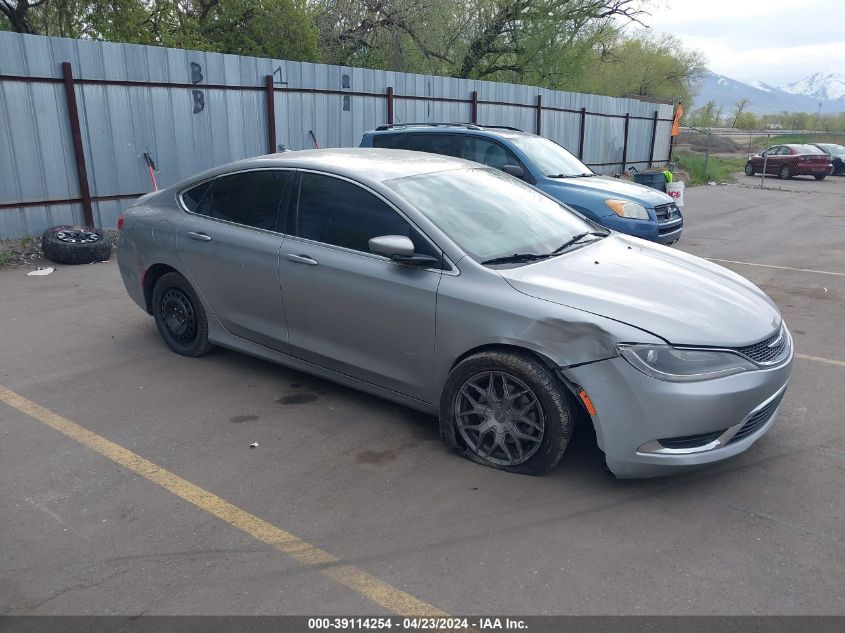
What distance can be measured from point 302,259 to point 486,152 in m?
5.30

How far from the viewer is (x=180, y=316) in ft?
17.9

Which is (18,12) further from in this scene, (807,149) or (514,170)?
(807,149)

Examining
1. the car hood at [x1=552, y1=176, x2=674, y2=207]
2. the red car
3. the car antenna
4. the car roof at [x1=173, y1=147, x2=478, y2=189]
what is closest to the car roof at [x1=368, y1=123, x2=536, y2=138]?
the car hood at [x1=552, y1=176, x2=674, y2=207]

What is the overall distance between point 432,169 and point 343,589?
2860 millimetres

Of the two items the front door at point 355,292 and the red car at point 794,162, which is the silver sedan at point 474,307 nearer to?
the front door at point 355,292

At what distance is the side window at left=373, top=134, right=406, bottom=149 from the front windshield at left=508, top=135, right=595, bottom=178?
1524mm

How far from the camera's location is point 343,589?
9.32 feet

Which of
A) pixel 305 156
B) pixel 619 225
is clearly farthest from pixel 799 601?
pixel 619 225

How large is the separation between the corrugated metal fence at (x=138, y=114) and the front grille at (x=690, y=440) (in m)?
8.63

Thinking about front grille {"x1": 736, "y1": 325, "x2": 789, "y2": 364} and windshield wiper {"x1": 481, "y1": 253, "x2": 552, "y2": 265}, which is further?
windshield wiper {"x1": 481, "y1": 253, "x2": 552, "y2": 265}

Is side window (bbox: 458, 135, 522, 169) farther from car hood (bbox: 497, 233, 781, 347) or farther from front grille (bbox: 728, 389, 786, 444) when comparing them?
front grille (bbox: 728, 389, 786, 444)

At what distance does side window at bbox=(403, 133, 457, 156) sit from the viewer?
9.41 meters

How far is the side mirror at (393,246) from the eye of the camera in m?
3.89

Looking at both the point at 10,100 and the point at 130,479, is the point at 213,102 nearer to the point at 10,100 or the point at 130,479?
the point at 10,100
